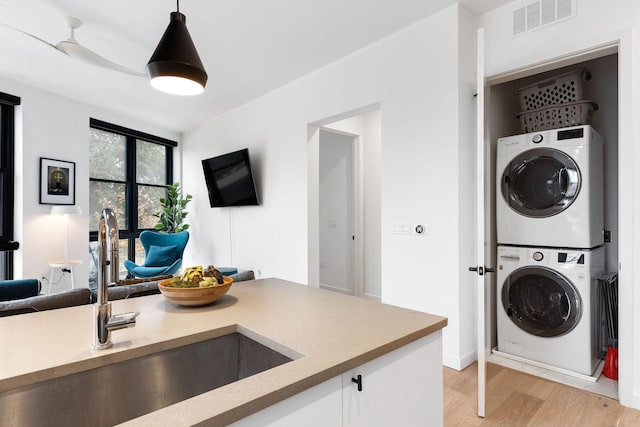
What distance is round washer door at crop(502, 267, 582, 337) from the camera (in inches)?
99.1

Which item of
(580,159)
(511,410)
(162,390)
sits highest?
(580,159)

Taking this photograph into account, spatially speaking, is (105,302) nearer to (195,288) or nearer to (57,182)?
(195,288)

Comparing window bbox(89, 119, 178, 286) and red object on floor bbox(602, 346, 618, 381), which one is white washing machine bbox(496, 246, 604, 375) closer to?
red object on floor bbox(602, 346, 618, 381)

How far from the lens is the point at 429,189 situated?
2.76 meters

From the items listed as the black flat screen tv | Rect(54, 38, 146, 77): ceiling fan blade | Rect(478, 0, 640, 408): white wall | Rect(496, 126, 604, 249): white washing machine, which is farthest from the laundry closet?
Rect(54, 38, 146, 77): ceiling fan blade

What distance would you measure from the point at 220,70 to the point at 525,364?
3938 mm

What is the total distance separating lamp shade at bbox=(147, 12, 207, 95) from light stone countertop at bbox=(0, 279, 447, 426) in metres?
0.94

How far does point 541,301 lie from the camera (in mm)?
2688

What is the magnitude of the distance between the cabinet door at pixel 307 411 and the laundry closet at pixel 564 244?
233cm

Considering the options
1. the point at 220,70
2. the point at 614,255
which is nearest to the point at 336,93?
the point at 220,70

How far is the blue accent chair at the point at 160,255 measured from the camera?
471 centimetres

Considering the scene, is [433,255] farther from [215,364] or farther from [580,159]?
[215,364]

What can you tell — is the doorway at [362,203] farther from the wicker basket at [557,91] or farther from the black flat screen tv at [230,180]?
the wicker basket at [557,91]

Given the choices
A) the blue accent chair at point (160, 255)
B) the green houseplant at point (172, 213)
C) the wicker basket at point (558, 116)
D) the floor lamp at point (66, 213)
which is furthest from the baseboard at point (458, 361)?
the green houseplant at point (172, 213)
